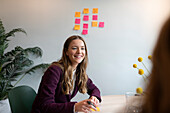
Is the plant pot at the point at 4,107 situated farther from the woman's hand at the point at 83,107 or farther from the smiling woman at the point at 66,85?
the woman's hand at the point at 83,107

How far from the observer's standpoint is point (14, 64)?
248 cm

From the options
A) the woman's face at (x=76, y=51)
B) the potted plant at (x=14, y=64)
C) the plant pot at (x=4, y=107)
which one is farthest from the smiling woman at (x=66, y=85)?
the plant pot at (x=4, y=107)

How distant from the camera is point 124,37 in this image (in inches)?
103

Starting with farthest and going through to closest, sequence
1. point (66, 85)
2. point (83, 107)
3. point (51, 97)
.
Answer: point (66, 85) < point (51, 97) < point (83, 107)

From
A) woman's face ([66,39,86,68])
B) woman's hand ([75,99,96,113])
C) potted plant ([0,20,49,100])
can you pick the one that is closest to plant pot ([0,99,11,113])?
potted plant ([0,20,49,100])

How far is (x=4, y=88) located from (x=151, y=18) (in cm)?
278

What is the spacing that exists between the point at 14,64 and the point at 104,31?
5.36ft

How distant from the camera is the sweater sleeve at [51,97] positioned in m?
1.07

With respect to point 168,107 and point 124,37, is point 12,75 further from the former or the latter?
point 168,107

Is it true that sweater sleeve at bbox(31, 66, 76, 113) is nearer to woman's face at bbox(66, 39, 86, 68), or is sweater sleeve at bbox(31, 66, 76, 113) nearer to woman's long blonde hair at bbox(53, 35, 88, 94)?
woman's long blonde hair at bbox(53, 35, 88, 94)

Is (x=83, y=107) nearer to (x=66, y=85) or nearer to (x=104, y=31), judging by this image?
(x=66, y=85)

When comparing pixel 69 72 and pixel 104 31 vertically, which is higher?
pixel 104 31

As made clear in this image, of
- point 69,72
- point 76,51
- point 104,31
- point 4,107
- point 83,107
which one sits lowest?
point 4,107

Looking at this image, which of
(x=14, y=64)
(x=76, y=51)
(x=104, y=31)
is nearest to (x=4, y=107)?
(x=14, y=64)
